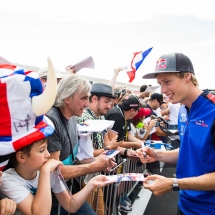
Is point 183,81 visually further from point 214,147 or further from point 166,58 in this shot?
point 214,147

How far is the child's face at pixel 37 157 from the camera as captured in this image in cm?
142

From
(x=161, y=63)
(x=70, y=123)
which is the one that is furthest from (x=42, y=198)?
(x=161, y=63)

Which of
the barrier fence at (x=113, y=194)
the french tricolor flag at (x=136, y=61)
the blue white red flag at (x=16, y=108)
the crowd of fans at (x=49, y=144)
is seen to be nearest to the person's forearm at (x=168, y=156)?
the crowd of fans at (x=49, y=144)

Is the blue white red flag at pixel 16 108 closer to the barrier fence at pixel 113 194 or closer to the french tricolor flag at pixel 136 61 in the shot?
the barrier fence at pixel 113 194

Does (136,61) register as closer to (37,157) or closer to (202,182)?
(202,182)

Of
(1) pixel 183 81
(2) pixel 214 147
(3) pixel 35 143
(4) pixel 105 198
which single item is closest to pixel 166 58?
(1) pixel 183 81

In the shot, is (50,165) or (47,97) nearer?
(47,97)

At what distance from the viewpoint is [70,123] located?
2.21m

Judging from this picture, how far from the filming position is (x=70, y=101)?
85.0 inches

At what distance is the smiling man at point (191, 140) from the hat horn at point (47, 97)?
1192 mm

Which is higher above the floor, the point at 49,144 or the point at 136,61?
the point at 136,61

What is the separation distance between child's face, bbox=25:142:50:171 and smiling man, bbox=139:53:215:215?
97 centimetres

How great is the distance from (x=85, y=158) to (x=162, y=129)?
3.35 meters

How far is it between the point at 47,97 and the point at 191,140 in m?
1.33
